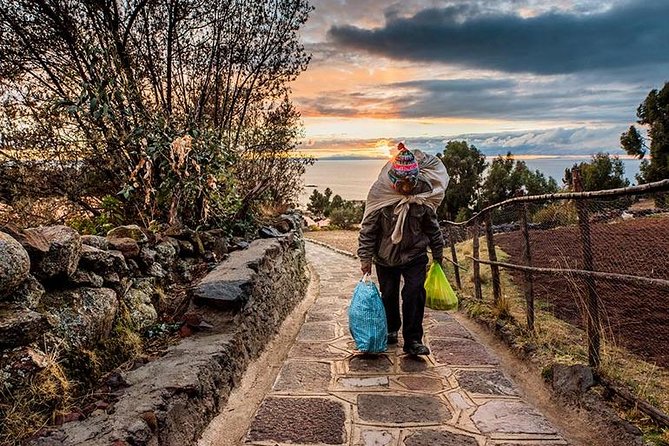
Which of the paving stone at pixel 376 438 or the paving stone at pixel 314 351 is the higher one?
the paving stone at pixel 314 351

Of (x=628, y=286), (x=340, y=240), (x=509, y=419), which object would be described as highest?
A: (x=628, y=286)

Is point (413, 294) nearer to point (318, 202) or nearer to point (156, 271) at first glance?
point (156, 271)

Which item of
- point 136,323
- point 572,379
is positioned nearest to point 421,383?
point 572,379

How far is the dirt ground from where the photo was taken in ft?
13.6

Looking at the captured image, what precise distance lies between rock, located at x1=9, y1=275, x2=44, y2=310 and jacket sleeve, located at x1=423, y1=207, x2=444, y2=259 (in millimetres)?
2933

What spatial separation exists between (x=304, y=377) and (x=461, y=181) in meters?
17.1

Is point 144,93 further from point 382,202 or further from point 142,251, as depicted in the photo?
point 382,202

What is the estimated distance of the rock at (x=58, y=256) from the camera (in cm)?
290

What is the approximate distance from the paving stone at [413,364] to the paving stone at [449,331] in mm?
801

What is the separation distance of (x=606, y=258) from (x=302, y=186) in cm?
972

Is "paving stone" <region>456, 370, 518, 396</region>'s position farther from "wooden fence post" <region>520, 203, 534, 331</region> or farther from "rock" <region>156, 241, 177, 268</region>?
"rock" <region>156, 241, 177, 268</region>

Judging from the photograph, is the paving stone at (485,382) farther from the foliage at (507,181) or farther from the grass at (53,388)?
the foliage at (507,181)

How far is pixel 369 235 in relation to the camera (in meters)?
4.32

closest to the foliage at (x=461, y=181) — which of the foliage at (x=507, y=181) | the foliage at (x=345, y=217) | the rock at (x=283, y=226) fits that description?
the foliage at (x=507, y=181)
